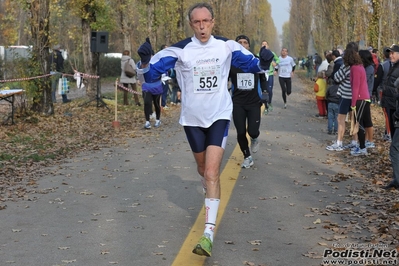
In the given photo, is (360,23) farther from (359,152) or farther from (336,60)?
(359,152)

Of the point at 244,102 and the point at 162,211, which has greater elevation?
the point at 244,102

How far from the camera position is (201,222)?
7.36m

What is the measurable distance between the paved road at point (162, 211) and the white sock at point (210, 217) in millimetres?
204

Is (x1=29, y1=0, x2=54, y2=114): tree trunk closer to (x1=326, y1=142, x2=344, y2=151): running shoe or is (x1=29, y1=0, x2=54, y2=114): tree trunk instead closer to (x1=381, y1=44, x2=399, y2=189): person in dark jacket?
(x1=326, y1=142, x2=344, y2=151): running shoe

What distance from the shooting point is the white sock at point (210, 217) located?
20.3 ft

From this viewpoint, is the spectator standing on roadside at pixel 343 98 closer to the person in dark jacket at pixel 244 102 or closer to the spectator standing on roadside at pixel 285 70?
the person in dark jacket at pixel 244 102

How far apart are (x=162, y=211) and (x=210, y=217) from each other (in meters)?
1.75

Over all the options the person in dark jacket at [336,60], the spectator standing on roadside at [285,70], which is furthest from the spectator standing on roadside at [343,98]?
the spectator standing on roadside at [285,70]

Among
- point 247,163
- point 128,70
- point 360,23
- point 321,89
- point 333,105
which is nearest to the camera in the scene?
point 247,163

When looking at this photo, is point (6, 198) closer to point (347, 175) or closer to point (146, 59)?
point (347, 175)

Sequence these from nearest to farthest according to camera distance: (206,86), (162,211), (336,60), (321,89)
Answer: (206,86) → (162,211) → (336,60) → (321,89)

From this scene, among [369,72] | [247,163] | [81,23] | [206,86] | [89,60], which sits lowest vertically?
[247,163]

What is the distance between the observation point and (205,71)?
21.4 feet

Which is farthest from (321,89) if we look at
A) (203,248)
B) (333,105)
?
(203,248)
